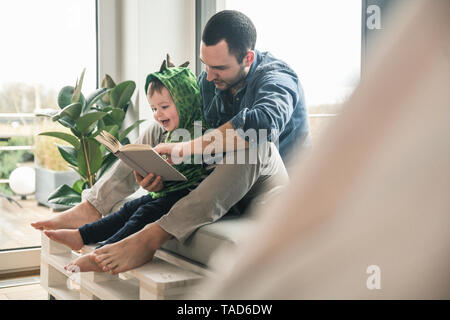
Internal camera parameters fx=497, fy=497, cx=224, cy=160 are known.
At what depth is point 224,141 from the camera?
1.56 m

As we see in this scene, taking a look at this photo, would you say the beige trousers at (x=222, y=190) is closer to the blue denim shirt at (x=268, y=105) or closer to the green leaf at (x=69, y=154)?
the blue denim shirt at (x=268, y=105)

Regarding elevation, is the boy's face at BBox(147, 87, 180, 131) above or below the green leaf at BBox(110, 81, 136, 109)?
below

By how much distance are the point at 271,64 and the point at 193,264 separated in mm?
804

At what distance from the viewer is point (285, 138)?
6.04 feet

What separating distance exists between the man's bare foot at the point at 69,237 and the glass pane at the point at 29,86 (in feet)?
3.09

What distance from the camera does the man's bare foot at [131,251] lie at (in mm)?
1397

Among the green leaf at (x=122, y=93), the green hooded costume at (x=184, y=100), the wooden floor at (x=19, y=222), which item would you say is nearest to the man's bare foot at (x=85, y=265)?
the green hooded costume at (x=184, y=100)

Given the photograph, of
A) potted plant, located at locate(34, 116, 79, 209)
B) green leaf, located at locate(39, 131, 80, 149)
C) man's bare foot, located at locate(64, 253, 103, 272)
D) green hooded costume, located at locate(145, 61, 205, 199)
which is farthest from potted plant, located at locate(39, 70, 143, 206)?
man's bare foot, located at locate(64, 253, 103, 272)

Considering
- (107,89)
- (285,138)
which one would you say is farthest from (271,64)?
(107,89)

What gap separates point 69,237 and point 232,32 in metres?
0.94

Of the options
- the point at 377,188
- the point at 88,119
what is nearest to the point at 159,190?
the point at 88,119

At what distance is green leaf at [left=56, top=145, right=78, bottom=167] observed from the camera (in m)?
2.45

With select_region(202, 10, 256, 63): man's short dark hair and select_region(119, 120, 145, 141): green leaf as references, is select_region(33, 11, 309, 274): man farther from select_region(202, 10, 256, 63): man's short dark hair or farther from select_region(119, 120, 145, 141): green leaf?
select_region(119, 120, 145, 141): green leaf
